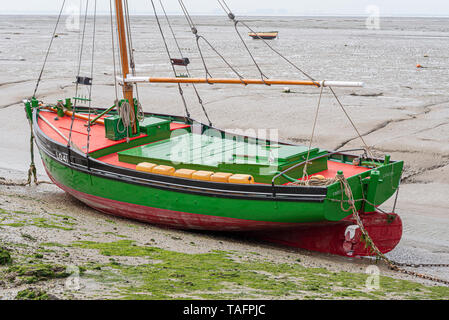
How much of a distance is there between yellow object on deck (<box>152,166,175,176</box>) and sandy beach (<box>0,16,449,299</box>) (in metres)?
1.33

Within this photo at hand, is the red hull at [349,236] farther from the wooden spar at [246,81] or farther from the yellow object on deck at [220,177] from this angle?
the wooden spar at [246,81]

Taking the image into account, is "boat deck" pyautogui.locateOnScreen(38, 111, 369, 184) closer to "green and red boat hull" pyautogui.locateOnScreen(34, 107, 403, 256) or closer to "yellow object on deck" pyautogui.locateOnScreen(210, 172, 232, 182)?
"yellow object on deck" pyautogui.locateOnScreen(210, 172, 232, 182)

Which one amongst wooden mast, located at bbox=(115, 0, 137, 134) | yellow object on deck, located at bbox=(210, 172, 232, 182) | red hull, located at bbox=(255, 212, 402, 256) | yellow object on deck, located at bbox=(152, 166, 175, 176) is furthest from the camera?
wooden mast, located at bbox=(115, 0, 137, 134)

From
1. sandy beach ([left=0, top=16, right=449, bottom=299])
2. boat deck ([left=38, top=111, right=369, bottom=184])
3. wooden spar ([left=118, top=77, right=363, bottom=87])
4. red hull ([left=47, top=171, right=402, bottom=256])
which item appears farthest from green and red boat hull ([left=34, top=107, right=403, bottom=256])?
wooden spar ([left=118, top=77, right=363, bottom=87])

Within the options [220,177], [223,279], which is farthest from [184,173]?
[223,279]

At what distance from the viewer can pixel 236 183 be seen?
33.9 feet

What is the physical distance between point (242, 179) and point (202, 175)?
0.91m

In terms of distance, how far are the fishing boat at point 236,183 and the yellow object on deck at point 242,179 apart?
0.07 feet

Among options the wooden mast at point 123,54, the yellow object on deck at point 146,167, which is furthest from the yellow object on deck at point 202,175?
the wooden mast at point 123,54

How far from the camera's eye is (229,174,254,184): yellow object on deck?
10.4 meters

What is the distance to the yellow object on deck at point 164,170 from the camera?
1110 cm

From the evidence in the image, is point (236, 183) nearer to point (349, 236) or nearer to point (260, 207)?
point (260, 207)

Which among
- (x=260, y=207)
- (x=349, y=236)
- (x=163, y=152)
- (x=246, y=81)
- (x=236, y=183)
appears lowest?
(x=349, y=236)

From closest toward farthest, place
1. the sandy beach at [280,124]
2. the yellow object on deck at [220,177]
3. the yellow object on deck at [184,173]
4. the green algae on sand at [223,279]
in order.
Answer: the green algae on sand at [223,279] < the sandy beach at [280,124] < the yellow object on deck at [220,177] < the yellow object on deck at [184,173]
